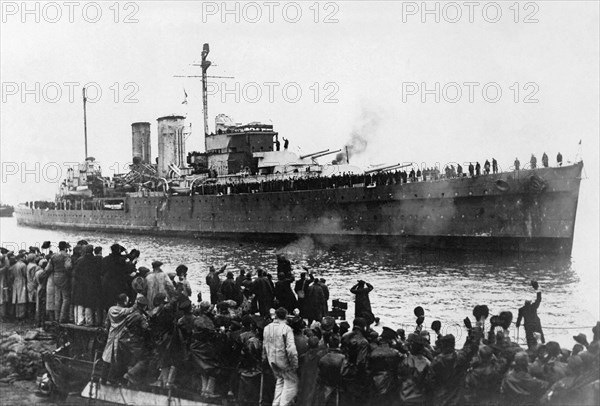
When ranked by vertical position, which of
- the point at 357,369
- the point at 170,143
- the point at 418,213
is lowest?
the point at 357,369

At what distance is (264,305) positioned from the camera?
1108cm

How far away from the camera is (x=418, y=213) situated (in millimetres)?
27562

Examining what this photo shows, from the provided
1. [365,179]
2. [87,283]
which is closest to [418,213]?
[365,179]

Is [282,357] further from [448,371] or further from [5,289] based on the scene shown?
[5,289]

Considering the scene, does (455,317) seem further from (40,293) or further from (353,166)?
(353,166)

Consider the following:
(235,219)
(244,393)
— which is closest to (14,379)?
(244,393)

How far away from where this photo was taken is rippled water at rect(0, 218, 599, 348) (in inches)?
597

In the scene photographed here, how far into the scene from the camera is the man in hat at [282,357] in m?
6.79

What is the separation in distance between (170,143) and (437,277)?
A: 32955mm

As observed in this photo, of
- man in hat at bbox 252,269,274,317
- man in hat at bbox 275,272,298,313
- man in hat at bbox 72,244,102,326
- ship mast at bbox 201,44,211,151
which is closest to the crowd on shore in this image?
man in hat at bbox 72,244,102,326

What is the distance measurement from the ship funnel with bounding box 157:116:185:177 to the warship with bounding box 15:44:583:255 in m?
0.08

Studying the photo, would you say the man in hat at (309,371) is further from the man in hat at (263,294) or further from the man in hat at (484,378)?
the man in hat at (263,294)

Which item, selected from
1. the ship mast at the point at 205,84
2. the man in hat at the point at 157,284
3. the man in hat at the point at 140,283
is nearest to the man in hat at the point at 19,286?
the man in hat at the point at 140,283

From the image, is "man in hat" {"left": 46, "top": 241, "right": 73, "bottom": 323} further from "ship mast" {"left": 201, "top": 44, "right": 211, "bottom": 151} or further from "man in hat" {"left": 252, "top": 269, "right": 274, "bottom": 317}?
"ship mast" {"left": 201, "top": 44, "right": 211, "bottom": 151}
